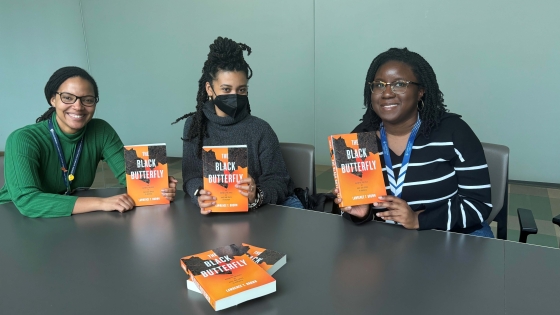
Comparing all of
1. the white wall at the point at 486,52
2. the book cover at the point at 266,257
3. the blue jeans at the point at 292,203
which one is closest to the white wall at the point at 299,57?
the white wall at the point at 486,52

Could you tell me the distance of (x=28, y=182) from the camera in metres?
1.85

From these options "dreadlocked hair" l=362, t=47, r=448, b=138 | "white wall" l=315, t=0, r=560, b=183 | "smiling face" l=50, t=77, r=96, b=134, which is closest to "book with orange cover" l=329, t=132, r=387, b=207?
"dreadlocked hair" l=362, t=47, r=448, b=138

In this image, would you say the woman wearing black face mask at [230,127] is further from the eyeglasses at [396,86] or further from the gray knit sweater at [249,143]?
the eyeglasses at [396,86]

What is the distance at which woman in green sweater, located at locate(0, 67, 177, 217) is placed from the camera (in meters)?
1.79

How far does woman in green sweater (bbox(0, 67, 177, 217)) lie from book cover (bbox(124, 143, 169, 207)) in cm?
4

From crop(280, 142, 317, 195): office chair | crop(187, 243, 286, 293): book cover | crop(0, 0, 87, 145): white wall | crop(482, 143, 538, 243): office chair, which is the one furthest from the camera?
crop(0, 0, 87, 145): white wall

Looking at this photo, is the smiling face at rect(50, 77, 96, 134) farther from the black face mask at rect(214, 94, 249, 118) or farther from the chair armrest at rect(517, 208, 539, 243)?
the chair armrest at rect(517, 208, 539, 243)

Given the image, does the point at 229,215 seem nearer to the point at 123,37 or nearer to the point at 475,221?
the point at 475,221

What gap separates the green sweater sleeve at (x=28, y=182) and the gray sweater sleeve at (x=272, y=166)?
911mm

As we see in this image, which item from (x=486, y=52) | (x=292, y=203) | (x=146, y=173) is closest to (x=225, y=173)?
(x=146, y=173)

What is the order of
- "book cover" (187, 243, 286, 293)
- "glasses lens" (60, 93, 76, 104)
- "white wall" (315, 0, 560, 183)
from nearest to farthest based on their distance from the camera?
"book cover" (187, 243, 286, 293)
"glasses lens" (60, 93, 76, 104)
"white wall" (315, 0, 560, 183)

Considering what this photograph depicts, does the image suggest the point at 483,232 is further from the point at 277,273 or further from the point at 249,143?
the point at 249,143

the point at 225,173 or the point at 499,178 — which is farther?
the point at 499,178

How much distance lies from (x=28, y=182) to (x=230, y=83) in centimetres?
105
